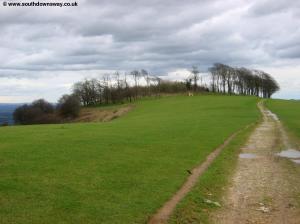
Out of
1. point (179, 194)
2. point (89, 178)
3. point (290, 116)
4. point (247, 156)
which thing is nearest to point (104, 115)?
point (290, 116)

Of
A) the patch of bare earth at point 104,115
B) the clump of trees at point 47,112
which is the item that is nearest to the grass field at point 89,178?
the patch of bare earth at point 104,115

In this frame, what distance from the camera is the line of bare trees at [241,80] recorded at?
17462 cm

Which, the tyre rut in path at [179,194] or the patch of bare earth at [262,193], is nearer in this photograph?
the tyre rut in path at [179,194]

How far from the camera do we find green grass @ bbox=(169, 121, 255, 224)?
11.8 meters

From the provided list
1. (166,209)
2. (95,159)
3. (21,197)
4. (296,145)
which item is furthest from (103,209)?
(296,145)

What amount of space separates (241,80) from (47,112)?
89277 millimetres

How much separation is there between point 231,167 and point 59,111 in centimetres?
11452

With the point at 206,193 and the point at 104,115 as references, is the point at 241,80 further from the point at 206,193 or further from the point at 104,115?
the point at 206,193

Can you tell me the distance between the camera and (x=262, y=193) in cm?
1471

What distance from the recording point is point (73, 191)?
1384 cm

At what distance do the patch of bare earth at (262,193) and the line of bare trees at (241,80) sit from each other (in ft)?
506

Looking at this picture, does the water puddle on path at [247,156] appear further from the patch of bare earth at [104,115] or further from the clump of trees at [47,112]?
the clump of trees at [47,112]

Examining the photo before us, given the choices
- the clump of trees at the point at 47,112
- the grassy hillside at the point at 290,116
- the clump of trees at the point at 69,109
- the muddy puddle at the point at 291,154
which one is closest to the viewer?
the muddy puddle at the point at 291,154

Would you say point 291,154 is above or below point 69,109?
below
